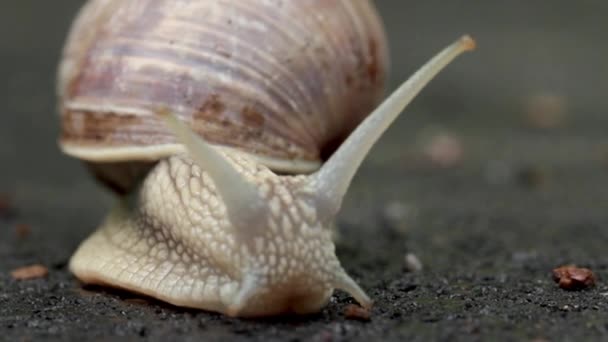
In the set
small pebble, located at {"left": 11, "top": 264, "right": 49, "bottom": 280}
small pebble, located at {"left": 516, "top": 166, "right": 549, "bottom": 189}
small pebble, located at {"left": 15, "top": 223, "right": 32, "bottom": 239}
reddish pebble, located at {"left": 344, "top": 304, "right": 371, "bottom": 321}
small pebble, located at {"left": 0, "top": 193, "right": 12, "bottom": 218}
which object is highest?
reddish pebble, located at {"left": 344, "top": 304, "right": 371, "bottom": 321}

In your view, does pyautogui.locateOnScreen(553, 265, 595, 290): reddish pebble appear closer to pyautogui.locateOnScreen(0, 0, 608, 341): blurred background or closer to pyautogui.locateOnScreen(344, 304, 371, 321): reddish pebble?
pyautogui.locateOnScreen(0, 0, 608, 341): blurred background

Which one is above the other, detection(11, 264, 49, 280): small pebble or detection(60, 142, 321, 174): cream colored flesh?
detection(60, 142, 321, 174): cream colored flesh

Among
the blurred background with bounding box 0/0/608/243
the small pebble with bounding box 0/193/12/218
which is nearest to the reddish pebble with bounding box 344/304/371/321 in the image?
the blurred background with bounding box 0/0/608/243

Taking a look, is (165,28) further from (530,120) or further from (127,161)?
(530,120)

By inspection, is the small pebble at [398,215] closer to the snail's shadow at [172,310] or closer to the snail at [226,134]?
the snail at [226,134]

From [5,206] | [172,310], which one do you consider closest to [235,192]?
[172,310]

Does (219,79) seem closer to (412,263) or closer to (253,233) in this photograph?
(253,233)
